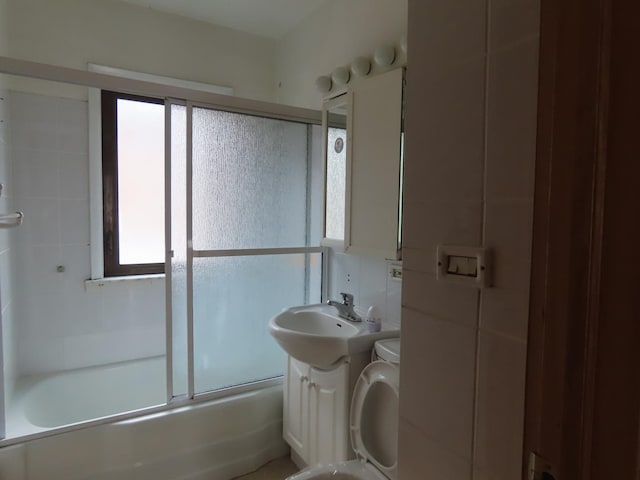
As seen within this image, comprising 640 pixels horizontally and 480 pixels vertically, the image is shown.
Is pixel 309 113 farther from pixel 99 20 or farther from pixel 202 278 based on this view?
pixel 99 20

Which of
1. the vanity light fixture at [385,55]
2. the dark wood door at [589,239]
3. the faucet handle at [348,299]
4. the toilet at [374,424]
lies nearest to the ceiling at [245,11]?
the vanity light fixture at [385,55]

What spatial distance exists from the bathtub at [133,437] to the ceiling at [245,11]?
2429 mm

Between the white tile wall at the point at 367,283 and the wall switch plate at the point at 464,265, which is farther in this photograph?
the white tile wall at the point at 367,283

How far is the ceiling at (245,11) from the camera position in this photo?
247 cm

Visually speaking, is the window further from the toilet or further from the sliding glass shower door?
the toilet

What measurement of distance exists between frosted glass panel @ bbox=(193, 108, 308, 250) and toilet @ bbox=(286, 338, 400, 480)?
101 centimetres

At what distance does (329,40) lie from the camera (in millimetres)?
2357

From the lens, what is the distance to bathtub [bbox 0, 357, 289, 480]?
1.74 metres

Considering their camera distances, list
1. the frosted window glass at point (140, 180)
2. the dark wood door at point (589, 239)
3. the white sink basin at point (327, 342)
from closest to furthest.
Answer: the dark wood door at point (589, 239) < the white sink basin at point (327, 342) < the frosted window glass at point (140, 180)

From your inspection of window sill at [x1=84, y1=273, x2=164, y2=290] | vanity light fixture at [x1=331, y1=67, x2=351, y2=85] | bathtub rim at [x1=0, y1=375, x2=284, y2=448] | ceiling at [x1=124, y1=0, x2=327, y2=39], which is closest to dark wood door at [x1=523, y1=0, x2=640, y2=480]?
vanity light fixture at [x1=331, y1=67, x2=351, y2=85]

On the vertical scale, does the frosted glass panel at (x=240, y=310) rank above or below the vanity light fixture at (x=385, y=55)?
below

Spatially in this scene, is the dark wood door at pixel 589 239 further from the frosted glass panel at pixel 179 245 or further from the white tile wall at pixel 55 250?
the white tile wall at pixel 55 250

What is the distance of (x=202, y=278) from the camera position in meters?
2.07

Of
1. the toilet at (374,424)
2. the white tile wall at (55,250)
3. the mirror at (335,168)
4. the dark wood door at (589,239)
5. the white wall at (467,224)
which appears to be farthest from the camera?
the white tile wall at (55,250)
